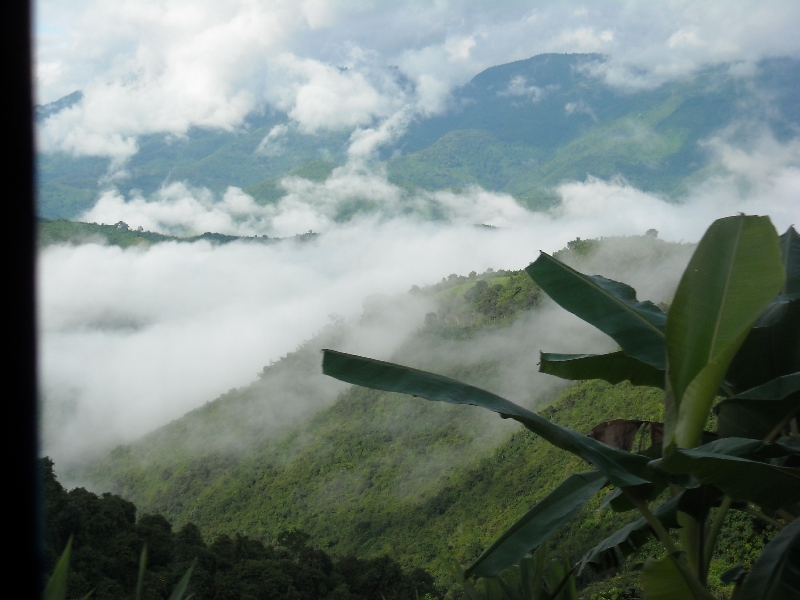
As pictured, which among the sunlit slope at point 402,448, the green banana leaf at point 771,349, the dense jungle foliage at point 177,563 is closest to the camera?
the green banana leaf at point 771,349

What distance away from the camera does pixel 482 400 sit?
2.19 metres

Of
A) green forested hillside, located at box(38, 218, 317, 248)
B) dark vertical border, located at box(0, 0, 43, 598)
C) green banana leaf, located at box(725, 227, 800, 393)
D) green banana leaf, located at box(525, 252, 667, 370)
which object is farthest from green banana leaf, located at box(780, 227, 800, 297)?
green forested hillside, located at box(38, 218, 317, 248)

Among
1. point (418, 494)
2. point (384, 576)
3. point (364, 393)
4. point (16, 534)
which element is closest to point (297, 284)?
point (364, 393)

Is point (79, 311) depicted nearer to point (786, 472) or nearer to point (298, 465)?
point (298, 465)

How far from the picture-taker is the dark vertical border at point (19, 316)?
6.63 feet

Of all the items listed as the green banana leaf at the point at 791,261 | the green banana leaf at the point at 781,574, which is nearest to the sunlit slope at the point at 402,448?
the green banana leaf at the point at 791,261

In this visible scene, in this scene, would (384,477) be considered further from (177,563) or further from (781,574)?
(781,574)

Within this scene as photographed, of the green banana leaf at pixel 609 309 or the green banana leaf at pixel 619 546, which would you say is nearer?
the green banana leaf at pixel 609 309

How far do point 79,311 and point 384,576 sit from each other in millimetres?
109669

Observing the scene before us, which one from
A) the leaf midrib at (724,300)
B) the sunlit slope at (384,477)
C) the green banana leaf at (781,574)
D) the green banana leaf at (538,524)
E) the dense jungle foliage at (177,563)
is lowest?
the sunlit slope at (384,477)

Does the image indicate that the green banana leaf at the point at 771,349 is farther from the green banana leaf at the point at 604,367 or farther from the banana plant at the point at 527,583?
the banana plant at the point at 527,583

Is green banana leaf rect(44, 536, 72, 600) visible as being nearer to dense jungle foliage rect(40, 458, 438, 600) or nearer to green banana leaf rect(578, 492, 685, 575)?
green banana leaf rect(578, 492, 685, 575)

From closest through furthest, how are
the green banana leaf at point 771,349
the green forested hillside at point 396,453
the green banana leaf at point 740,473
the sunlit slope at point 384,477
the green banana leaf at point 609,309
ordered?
the green banana leaf at point 740,473 → the green banana leaf at point 609,309 → the green banana leaf at point 771,349 → the sunlit slope at point 384,477 → the green forested hillside at point 396,453

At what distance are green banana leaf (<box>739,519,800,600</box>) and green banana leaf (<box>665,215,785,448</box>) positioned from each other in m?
0.40
